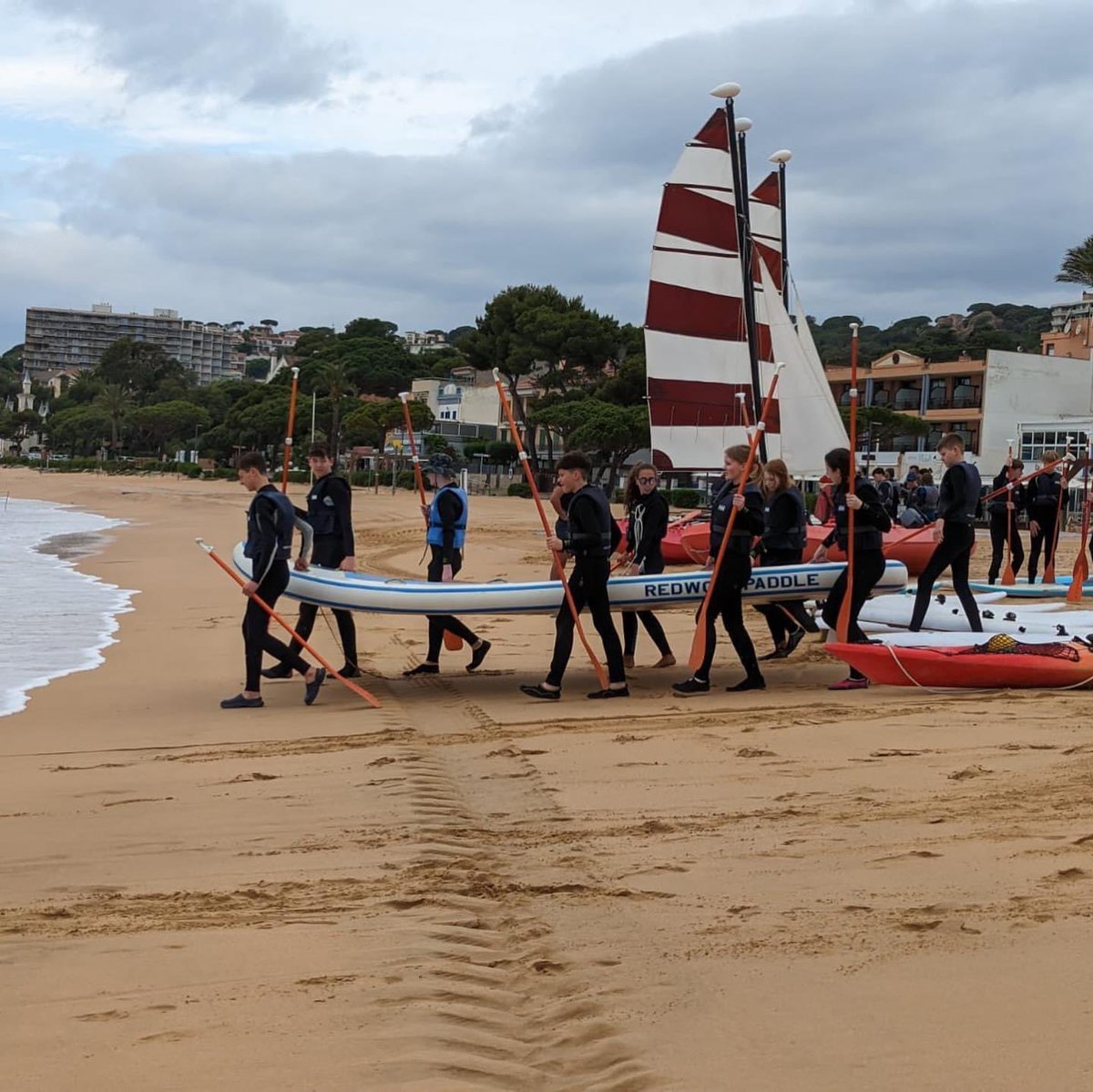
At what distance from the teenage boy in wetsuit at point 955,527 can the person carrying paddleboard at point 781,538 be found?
94 cm

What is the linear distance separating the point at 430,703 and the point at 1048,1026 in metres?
5.39

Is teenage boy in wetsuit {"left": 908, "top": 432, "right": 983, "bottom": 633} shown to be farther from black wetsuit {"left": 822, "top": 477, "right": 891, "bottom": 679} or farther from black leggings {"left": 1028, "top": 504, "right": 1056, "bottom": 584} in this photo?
black leggings {"left": 1028, "top": 504, "right": 1056, "bottom": 584}

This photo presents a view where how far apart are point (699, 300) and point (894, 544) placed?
4.49 m

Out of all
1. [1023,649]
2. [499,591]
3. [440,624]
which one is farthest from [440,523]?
[1023,649]

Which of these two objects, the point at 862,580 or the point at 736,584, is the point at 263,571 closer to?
the point at 736,584

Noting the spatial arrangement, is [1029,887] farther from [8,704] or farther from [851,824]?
[8,704]

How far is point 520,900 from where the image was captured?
3.89m

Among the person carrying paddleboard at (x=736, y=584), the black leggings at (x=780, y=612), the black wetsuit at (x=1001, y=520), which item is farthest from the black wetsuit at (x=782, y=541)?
the black wetsuit at (x=1001, y=520)

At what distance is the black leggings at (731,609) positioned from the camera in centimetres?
806

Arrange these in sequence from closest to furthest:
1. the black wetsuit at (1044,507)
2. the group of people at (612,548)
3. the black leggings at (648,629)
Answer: the group of people at (612,548) → the black leggings at (648,629) → the black wetsuit at (1044,507)

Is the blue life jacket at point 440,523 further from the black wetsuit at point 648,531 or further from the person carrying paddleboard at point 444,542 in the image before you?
the black wetsuit at point 648,531

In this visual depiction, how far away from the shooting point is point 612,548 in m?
8.29

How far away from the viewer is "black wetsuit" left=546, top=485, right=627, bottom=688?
25.9ft

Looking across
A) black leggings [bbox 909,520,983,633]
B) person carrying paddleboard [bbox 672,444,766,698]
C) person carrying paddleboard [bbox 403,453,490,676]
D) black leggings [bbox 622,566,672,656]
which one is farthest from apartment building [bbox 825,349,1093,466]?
person carrying paddleboard [bbox 672,444,766,698]
